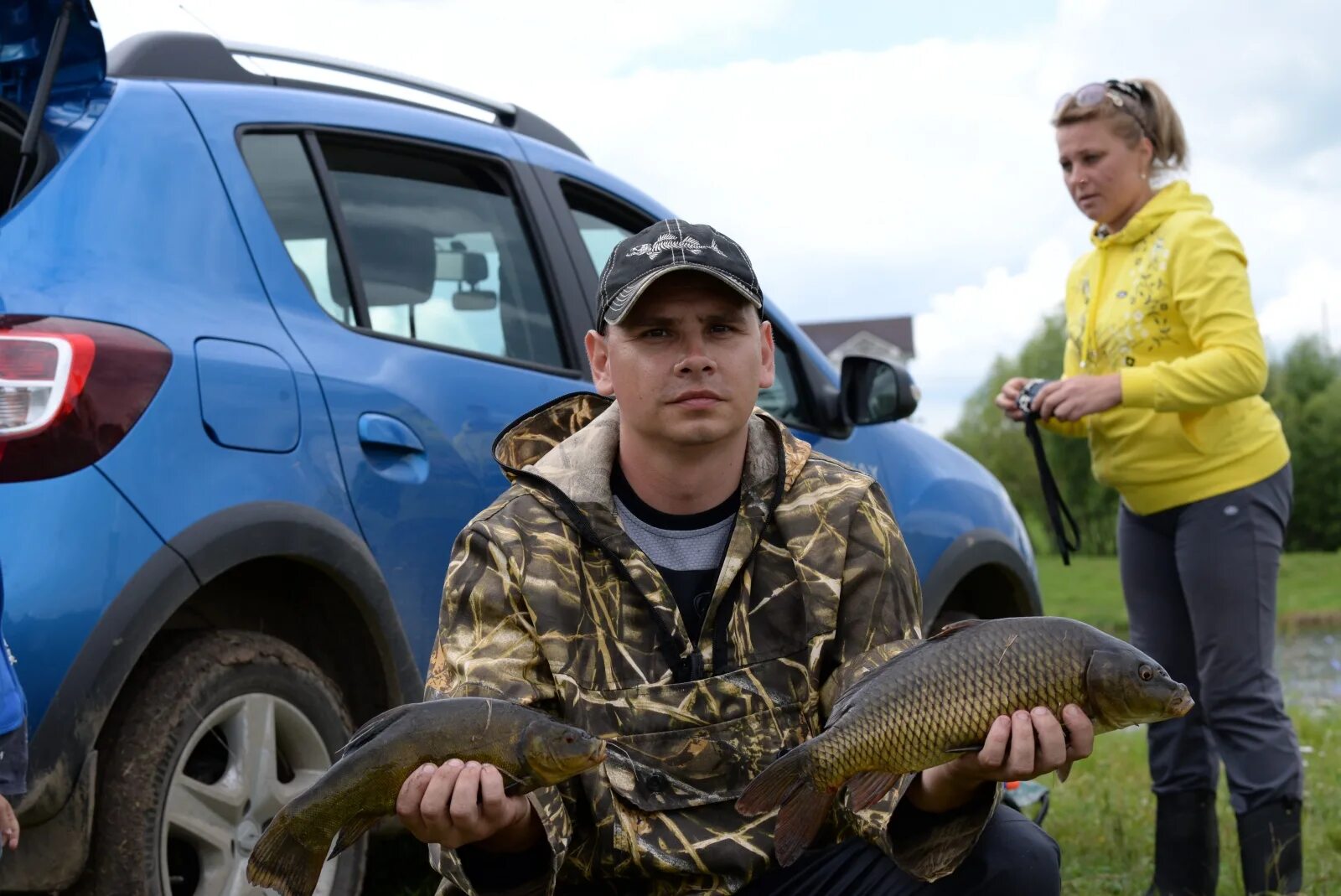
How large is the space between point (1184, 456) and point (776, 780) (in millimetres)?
2722

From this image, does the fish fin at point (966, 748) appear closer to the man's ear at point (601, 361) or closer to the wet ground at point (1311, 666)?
the man's ear at point (601, 361)

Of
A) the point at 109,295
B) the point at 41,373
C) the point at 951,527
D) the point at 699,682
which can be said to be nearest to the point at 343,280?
the point at 109,295

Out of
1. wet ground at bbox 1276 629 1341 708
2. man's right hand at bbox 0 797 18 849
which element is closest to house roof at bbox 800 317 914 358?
wet ground at bbox 1276 629 1341 708

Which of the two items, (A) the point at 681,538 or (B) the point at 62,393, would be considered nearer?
(A) the point at 681,538

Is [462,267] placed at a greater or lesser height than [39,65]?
lesser

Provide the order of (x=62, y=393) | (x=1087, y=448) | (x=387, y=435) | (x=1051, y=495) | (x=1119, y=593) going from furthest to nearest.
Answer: (x=1087, y=448)
(x=1119, y=593)
(x=1051, y=495)
(x=387, y=435)
(x=62, y=393)

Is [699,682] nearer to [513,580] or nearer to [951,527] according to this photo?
[513,580]

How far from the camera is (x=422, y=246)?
4551mm

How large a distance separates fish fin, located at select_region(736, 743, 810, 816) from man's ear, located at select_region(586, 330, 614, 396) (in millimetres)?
919

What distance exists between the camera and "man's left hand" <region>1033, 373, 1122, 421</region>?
15.3 ft

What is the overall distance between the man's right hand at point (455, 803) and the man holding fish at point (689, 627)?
0.38 feet

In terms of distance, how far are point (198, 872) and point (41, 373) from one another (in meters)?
1.14

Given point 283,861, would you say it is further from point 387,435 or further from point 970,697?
→ point 387,435

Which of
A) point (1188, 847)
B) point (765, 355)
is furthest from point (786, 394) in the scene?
point (765, 355)
